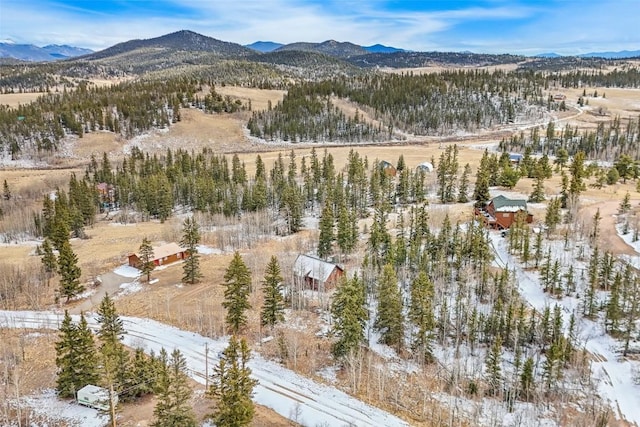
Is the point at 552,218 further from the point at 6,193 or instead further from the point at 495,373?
the point at 6,193

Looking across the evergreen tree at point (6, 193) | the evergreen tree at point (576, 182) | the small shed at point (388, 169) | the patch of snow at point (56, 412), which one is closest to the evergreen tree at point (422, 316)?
the patch of snow at point (56, 412)

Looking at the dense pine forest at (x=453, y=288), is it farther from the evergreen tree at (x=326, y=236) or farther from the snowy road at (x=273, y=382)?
the snowy road at (x=273, y=382)

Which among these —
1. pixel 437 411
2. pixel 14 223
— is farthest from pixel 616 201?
pixel 14 223

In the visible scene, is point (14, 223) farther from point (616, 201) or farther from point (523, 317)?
point (616, 201)

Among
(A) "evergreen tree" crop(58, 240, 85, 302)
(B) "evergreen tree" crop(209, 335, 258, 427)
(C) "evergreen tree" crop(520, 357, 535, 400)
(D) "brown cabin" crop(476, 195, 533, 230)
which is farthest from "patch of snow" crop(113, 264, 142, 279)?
(D) "brown cabin" crop(476, 195, 533, 230)

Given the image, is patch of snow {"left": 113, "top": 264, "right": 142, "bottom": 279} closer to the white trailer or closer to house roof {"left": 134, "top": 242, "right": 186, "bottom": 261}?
house roof {"left": 134, "top": 242, "right": 186, "bottom": 261}
